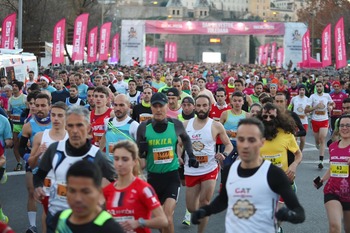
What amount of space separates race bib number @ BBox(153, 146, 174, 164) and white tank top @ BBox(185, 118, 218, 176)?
108 cm

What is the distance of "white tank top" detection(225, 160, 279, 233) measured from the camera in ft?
17.6

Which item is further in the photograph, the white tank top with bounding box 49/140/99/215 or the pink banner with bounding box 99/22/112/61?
the pink banner with bounding box 99/22/112/61

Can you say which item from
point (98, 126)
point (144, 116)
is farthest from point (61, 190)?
point (144, 116)

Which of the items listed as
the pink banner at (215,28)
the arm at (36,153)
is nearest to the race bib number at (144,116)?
the arm at (36,153)

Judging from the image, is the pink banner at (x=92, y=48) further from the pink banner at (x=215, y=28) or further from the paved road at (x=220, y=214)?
the pink banner at (x=215, y=28)

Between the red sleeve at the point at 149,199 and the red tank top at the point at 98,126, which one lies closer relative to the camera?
the red sleeve at the point at 149,199

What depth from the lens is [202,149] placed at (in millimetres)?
9258

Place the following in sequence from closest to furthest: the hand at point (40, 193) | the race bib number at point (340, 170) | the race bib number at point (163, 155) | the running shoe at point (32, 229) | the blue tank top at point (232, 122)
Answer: the hand at point (40, 193), the race bib number at point (340, 170), the race bib number at point (163, 155), the running shoe at point (32, 229), the blue tank top at point (232, 122)

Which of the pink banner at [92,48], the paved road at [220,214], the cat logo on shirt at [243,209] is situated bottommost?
the paved road at [220,214]

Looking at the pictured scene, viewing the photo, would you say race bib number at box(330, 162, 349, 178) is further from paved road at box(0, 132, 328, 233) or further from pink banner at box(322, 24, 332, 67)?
pink banner at box(322, 24, 332, 67)

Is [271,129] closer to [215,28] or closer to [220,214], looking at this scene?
[220,214]

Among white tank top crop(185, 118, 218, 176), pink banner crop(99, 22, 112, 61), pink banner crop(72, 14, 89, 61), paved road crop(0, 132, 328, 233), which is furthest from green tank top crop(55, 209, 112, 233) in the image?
pink banner crop(99, 22, 112, 61)

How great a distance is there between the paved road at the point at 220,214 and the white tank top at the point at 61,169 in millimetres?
2999

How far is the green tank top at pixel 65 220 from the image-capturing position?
4313 millimetres
